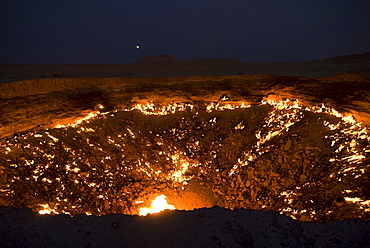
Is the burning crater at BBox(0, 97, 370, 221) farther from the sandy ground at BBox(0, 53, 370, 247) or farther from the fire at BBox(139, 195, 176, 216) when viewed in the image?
the sandy ground at BBox(0, 53, 370, 247)

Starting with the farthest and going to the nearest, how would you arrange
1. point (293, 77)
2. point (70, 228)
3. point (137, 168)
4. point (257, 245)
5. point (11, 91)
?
point (137, 168), point (293, 77), point (11, 91), point (70, 228), point (257, 245)

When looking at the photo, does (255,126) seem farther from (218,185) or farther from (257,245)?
(257,245)

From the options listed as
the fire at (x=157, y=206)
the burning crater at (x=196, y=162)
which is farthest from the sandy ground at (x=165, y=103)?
the fire at (x=157, y=206)

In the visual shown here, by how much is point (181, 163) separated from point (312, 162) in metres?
3.14

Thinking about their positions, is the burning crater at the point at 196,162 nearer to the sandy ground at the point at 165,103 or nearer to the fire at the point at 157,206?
the fire at the point at 157,206

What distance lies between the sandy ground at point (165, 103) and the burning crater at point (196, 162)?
436 mm

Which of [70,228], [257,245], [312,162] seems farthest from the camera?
[312,162]

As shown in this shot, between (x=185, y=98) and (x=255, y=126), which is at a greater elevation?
(x=185, y=98)

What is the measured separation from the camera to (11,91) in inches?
122

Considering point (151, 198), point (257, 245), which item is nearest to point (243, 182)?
point (151, 198)

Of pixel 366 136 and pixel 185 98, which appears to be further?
pixel 185 98

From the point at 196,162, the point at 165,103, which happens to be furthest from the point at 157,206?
the point at 165,103

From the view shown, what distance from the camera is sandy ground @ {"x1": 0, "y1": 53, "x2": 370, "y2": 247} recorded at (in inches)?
56.3

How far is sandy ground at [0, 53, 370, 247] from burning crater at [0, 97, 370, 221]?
436 mm
